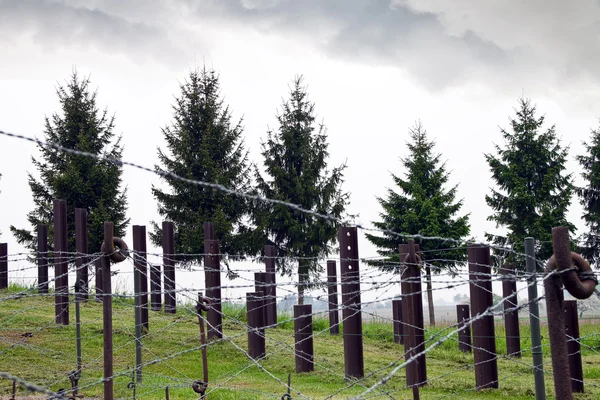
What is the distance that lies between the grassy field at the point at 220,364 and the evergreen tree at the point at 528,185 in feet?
30.6

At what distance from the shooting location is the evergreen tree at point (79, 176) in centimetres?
2736

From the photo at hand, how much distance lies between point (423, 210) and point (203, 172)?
874 centimetres

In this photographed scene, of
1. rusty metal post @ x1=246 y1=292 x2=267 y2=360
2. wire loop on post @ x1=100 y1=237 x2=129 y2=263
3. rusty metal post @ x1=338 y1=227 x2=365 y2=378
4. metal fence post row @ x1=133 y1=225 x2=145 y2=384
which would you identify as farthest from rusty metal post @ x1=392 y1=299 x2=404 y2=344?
wire loop on post @ x1=100 y1=237 x2=129 y2=263

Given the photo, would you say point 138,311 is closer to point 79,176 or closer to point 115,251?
point 115,251

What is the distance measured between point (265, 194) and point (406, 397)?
2136 centimetres

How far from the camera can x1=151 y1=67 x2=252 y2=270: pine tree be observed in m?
27.6

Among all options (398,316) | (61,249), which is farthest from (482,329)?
(61,249)

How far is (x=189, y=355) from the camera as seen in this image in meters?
13.4

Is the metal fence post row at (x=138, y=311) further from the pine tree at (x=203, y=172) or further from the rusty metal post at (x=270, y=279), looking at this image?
the pine tree at (x=203, y=172)

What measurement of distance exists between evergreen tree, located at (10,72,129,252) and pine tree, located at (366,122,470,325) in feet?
33.5

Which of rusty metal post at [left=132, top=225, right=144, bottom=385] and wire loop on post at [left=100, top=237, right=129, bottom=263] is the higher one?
wire loop on post at [left=100, top=237, right=129, bottom=263]

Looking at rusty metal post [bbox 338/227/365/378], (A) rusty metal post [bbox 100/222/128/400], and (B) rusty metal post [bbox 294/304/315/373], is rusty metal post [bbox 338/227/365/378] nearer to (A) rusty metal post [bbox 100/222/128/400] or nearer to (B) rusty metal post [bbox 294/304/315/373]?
(B) rusty metal post [bbox 294/304/315/373]

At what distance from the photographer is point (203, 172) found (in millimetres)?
29281

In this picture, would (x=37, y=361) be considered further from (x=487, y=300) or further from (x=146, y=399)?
(x=487, y=300)
